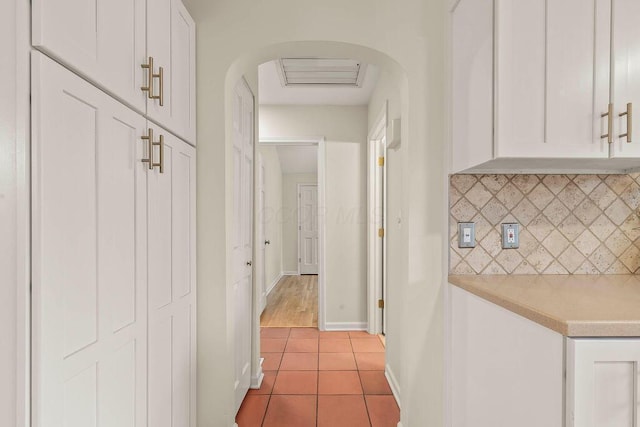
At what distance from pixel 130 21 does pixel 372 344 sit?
129 inches

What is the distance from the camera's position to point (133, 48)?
1.21m

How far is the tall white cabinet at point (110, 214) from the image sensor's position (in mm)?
814

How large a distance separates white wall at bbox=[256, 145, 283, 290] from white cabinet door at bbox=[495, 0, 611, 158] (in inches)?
177

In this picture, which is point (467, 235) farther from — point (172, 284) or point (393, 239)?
point (172, 284)

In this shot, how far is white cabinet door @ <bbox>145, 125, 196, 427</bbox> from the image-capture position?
1341mm

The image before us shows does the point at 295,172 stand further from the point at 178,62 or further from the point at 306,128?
the point at 178,62

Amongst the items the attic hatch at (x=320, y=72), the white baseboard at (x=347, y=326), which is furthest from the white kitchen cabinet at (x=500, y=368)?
the white baseboard at (x=347, y=326)

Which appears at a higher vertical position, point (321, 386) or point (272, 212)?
point (272, 212)

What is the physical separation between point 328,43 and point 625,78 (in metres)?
1.24

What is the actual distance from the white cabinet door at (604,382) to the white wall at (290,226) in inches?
280

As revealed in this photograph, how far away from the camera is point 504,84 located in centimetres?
134

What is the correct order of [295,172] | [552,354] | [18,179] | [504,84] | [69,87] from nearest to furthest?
[18,179] < [69,87] < [552,354] < [504,84] < [295,172]

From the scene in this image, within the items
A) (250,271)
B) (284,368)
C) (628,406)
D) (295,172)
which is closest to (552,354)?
(628,406)

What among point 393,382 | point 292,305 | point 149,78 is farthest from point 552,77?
point 292,305
